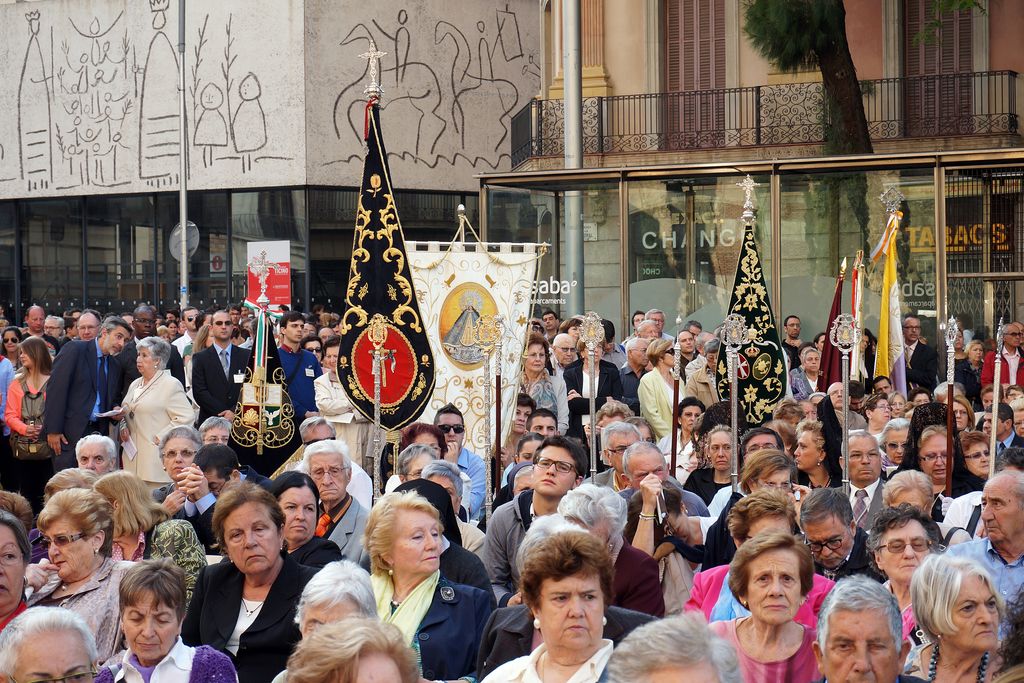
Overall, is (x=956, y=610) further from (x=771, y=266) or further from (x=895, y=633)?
(x=771, y=266)

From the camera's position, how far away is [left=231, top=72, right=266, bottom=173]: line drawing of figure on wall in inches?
1356

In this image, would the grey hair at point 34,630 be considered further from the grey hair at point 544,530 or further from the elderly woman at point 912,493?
the elderly woman at point 912,493

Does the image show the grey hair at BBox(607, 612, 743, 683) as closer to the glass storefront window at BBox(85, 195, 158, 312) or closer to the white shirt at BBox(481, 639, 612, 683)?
the white shirt at BBox(481, 639, 612, 683)

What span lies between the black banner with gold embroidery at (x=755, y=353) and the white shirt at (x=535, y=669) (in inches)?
304

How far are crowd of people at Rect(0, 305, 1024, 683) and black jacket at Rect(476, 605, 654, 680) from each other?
0.03ft

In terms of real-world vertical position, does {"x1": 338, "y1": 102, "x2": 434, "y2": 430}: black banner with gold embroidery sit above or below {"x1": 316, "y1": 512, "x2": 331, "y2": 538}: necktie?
above

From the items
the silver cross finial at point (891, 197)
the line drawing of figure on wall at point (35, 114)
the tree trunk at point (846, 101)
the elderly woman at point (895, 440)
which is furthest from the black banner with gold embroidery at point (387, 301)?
the line drawing of figure on wall at point (35, 114)

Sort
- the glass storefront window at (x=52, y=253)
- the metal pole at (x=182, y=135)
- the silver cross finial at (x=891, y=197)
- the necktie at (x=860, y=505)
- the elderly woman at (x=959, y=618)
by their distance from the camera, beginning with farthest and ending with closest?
the glass storefront window at (x=52, y=253) → the metal pole at (x=182, y=135) → the silver cross finial at (x=891, y=197) → the necktie at (x=860, y=505) → the elderly woman at (x=959, y=618)

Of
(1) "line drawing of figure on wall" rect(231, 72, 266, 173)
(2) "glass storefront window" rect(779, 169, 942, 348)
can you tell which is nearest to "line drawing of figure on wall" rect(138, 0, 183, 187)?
(1) "line drawing of figure on wall" rect(231, 72, 266, 173)

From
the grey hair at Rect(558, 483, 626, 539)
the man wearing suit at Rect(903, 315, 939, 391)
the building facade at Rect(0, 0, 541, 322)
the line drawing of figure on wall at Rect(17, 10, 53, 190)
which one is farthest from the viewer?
the line drawing of figure on wall at Rect(17, 10, 53, 190)

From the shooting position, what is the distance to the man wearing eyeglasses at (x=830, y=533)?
7078mm

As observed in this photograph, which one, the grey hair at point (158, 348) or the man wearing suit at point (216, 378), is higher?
the grey hair at point (158, 348)

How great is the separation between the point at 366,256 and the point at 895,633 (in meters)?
7.58

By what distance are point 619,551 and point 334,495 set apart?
2245mm
